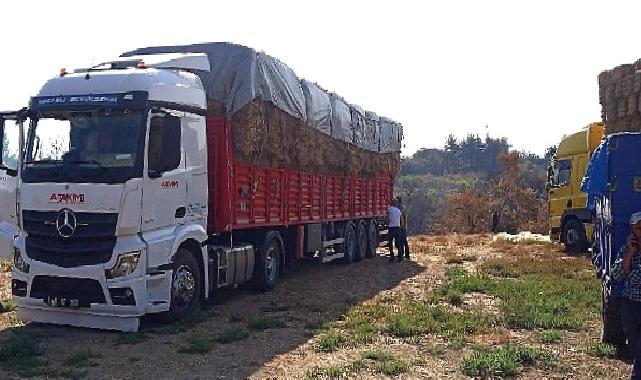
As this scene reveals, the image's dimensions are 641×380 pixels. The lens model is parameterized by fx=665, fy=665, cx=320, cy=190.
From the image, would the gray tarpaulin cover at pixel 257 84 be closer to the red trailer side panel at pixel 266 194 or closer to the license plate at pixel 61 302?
the red trailer side panel at pixel 266 194

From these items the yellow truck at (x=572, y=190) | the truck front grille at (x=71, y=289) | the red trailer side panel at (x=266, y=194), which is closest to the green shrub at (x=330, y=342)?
the truck front grille at (x=71, y=289)

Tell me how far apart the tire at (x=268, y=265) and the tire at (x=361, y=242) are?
5692mm

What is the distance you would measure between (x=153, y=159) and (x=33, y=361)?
2.94m

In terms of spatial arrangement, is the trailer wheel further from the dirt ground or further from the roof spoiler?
the roof spoiler

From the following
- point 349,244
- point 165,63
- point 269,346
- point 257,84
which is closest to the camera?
point 269,346

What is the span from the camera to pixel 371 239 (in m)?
19.7

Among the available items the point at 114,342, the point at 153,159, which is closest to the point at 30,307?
the point at 114,342

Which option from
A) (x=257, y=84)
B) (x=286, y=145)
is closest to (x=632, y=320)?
(x=257, y=84)

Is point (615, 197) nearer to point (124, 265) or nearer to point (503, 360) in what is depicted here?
point (503, 360)

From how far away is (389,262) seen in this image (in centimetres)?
1820

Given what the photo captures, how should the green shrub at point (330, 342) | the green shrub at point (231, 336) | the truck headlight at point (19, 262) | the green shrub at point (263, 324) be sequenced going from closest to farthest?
1. the green shrub at point (330, 342)
2. the green shrub at point (231, 336)
3. the truck headlight at point (19, 262)
4. the green shrub at point (263, 324)

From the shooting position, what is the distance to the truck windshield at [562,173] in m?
19.5

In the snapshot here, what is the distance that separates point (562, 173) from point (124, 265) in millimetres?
14858

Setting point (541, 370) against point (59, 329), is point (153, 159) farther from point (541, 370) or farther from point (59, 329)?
point (541, 370)
